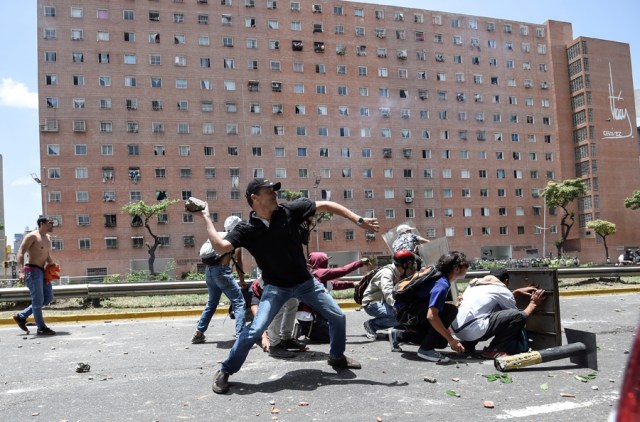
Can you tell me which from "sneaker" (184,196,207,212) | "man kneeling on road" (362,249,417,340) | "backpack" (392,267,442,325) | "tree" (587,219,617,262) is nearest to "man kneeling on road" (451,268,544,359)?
"backpack" (392,267,442,325)

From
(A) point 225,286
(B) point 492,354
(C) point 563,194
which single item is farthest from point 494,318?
(C) point 563,194

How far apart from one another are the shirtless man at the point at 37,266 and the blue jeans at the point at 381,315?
5221 mm

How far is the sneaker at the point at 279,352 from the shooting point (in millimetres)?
6285

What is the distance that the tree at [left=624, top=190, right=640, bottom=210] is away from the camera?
6759 cm

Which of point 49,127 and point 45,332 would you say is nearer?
point 45,332

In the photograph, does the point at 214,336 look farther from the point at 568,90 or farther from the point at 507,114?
the point at 568,90

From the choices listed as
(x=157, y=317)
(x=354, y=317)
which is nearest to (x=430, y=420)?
(x=354, y=317)

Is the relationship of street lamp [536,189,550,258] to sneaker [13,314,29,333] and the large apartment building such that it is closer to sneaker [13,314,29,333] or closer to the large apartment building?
the large apartment building

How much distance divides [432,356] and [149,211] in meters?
51.8

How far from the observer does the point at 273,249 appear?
5.02 metres

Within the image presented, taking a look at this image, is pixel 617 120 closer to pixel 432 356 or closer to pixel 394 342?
pixel 394 342

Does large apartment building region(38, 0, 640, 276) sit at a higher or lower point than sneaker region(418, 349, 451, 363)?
higher

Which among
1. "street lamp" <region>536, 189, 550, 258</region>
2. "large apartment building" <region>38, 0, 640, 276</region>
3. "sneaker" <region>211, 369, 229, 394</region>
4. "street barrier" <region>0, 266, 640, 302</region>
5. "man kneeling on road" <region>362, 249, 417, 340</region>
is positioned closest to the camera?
"sneaker" <region>211, 369, 229, 394</region>

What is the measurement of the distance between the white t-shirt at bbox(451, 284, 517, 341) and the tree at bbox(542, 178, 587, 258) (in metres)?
64.8
